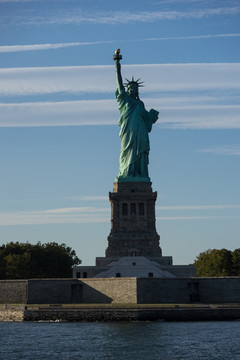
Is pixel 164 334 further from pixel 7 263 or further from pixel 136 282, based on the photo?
pixel 7 263

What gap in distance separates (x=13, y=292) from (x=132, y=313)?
58.5 feet

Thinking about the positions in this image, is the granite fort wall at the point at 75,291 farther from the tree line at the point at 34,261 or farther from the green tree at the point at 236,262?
the green tree at the point at 236,262

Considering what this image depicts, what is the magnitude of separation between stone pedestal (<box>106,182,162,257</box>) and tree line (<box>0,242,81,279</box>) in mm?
13047

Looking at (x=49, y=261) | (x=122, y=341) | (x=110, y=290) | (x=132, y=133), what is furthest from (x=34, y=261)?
(x=122, y=341)

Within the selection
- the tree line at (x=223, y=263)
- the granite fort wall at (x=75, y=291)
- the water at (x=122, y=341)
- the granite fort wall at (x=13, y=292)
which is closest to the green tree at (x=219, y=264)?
the tree line at (x=223, y=263)

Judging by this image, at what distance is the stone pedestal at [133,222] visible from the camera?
8925cm

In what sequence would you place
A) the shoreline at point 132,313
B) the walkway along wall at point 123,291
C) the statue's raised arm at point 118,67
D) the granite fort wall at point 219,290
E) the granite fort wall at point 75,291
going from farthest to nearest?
1. the statue's raised arm at point 118,67
2. the granite fort wall at point 75,291
3. the granite fort wall at point 219,290
4. the walkway along wall at point 123,291
5. the shoreline at point 132,313

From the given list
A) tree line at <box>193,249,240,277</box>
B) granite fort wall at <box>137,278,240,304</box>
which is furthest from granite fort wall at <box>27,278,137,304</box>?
tree line at <box>193,249,240,277</box>

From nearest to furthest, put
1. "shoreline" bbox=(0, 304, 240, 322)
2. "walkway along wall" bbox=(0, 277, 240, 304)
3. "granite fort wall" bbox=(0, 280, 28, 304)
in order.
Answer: "shoreline" bbox=(0, 304, 240, 322)
"walkway along wall" bbox=(0, 277, 240, 304)
"granite fort wall" bbox=(0, 280, 28, 304)

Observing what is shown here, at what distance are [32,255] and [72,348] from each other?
49.0 m

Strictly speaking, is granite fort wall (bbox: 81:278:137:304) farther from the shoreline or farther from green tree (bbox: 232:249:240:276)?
green tree (bbox: 232:249:240:276)

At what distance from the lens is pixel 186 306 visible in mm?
68688

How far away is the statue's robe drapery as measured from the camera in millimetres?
93312

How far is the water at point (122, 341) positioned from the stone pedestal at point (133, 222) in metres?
24.3
